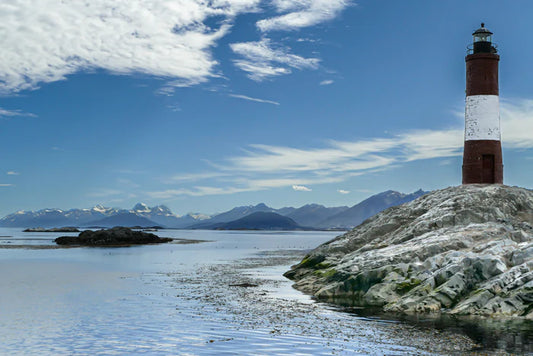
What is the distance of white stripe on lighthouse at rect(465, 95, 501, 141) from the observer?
160 ft

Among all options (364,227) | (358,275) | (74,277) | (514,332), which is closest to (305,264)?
(364,227)

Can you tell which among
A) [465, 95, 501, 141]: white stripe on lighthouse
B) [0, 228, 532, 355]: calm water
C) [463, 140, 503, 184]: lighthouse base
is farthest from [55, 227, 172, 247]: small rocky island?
[465, 95, 501, 141]: white stripe on lighthouse

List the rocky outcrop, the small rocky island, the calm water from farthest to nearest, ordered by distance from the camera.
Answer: the small rocky island < the rocky outcrop < the calm water

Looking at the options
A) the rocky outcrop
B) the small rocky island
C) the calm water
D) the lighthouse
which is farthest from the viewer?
the small rocky island

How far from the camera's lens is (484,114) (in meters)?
48.8

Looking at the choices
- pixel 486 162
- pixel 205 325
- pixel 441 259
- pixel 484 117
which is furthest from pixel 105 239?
pixel 441 259

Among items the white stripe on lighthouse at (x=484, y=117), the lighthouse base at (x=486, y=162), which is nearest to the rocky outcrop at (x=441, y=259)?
the lighthouse base at (x=486, y=162)

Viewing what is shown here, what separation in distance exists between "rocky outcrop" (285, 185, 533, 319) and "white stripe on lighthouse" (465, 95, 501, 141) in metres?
5.66

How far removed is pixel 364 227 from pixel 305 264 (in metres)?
7.43

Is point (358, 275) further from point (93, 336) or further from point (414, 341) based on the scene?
point (93, 336)

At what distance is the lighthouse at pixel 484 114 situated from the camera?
48719 millimetres

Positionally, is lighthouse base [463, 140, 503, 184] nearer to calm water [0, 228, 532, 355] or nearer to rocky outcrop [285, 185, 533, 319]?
rocky outcrop [285, 185, 533, 319]

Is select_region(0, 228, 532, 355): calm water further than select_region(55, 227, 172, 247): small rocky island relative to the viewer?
No

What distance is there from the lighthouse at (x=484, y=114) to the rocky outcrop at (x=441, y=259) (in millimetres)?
2949
